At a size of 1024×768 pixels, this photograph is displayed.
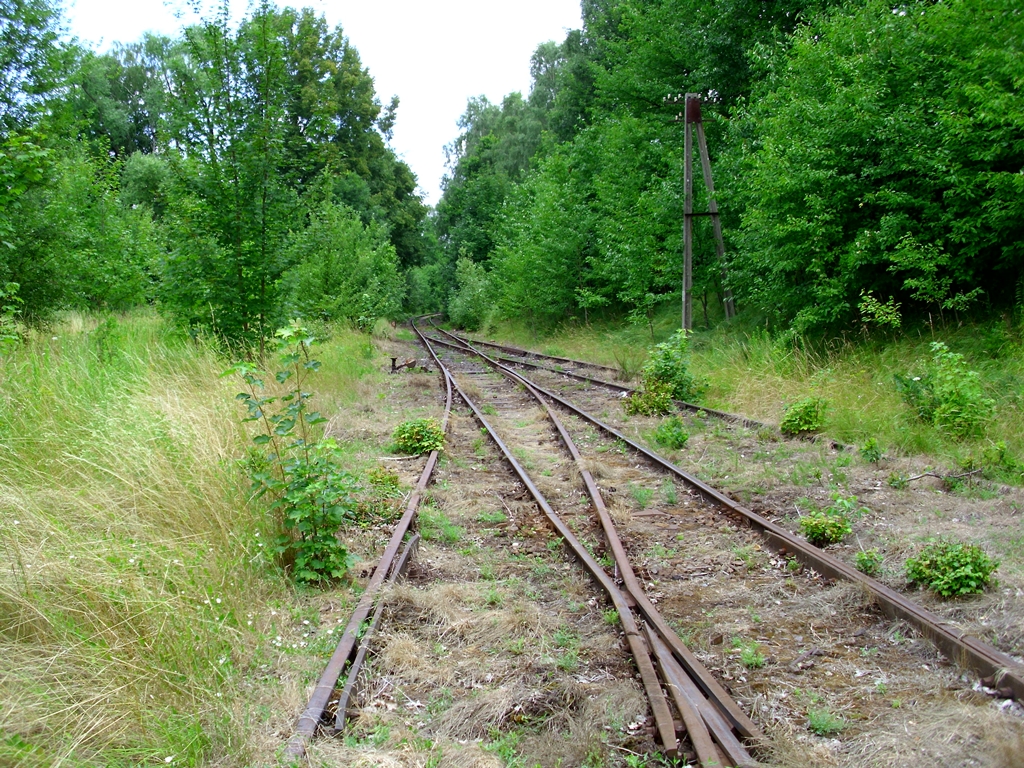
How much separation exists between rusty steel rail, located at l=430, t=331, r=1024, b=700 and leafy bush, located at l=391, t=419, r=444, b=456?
3.69m

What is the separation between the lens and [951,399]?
7742mm

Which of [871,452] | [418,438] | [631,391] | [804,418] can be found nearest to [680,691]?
[871,452]

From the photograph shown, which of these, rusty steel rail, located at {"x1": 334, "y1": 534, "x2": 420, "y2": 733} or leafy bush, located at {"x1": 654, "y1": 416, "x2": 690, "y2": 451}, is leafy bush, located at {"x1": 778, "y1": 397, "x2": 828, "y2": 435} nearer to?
leafy bush, located at {"x1": 654, "y1": 416, "x2": 690, "y2": 451}

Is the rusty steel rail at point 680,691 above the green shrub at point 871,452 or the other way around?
the other way around

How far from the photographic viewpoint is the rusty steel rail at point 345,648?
2.92 m

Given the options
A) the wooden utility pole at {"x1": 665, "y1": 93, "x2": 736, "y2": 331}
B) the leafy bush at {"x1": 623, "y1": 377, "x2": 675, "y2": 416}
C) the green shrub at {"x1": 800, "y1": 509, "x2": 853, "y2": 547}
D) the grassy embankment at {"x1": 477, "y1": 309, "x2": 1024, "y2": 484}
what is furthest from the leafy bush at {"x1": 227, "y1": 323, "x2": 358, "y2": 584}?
the wooden utility pole at {"x1": 665, "y1": 93, "x2": 736, "y2": 331}

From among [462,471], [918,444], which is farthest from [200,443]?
[918,444]

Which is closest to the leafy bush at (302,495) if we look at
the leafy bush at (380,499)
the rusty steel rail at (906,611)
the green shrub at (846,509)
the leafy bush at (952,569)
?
the leafy bush at (380,499)

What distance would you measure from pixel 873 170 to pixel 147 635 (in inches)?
501

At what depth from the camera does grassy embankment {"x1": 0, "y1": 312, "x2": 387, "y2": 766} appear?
284 centimetres

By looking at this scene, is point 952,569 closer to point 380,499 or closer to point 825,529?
point 825,529

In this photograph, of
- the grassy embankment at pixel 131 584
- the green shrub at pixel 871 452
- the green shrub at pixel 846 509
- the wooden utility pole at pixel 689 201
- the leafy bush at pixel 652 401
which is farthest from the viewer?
the wooden utility pole at pixel 689 201

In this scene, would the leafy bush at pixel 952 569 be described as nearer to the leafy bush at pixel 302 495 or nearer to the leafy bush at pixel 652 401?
the leafy bush at pixel 302 495

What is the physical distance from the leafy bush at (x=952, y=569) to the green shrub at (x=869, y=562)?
21 cm
